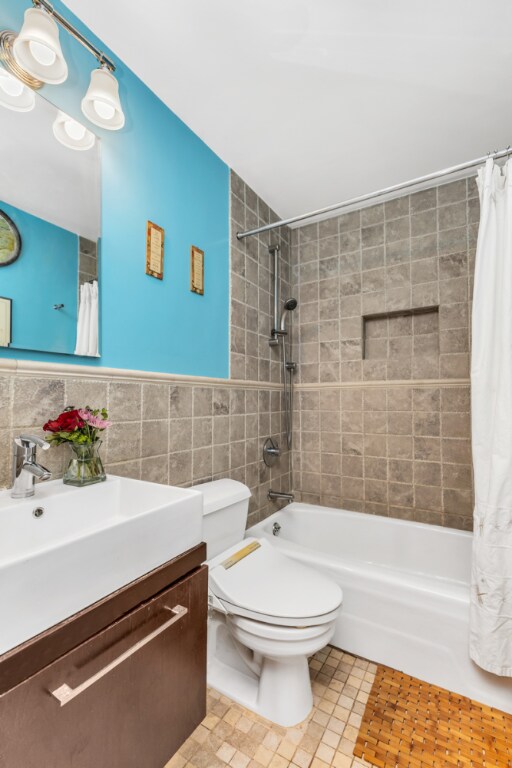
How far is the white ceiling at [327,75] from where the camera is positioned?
48.3 inches

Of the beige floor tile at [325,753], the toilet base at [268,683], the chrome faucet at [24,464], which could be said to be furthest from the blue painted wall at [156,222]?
the beige floor tile at [325,753]

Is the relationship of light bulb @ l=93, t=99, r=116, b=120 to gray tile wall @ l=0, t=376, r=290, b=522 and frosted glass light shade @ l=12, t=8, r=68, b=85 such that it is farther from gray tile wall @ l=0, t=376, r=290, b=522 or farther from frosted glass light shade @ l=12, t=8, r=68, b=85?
gray tile wall @ l=0, t=376, r=290, b=522

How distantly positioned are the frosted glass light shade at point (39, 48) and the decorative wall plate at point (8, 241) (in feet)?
1.44

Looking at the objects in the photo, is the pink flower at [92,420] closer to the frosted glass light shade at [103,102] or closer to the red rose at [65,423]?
the red rose at [65,423]

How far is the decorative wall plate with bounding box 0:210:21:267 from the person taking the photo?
1034 mm

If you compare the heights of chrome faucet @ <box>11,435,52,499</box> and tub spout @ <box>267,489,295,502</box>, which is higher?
chrome faucet @ <box>11,435,52,499</box>

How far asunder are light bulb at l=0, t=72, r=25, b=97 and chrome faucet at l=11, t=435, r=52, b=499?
100cm

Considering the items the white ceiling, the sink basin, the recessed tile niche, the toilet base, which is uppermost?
the white ceiling

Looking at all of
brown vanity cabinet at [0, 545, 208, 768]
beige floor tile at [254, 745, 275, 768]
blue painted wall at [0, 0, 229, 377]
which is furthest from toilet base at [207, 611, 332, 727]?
blue painted wall at [0, 0, 229, 377]

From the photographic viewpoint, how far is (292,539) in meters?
2.33

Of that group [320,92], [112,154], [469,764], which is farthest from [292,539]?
[320,92]

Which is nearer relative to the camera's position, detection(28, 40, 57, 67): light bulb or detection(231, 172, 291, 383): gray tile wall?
detection(28, 40, 57, 67): light bulb

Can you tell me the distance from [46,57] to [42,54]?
0.01 metres

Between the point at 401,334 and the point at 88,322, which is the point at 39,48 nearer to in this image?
the point at 88,322
